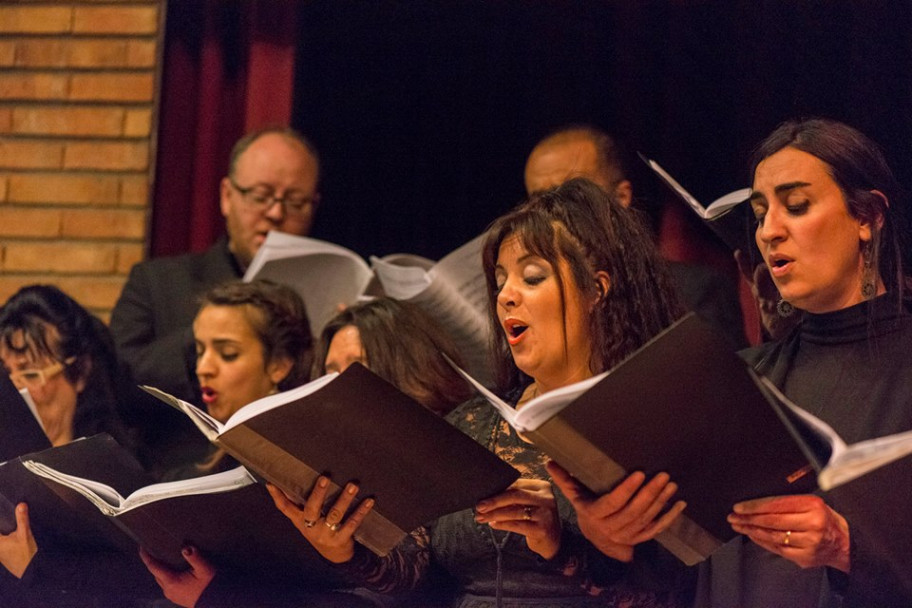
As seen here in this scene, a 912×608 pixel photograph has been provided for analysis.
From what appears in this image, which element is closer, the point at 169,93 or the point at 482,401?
the point at 482,401

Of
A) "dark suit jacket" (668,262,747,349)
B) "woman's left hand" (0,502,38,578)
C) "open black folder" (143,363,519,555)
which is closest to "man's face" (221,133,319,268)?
"dark suit jacket" (668,262,747,349)

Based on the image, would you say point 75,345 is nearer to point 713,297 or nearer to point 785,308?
point 713,297

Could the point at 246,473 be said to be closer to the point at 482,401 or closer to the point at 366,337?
the point at 482,401

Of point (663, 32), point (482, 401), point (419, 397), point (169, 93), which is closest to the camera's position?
point (482, 401)

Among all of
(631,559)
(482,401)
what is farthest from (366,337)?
(631,559)

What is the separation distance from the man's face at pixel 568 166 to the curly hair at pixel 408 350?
0.54 meters

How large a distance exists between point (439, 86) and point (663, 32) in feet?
2.32

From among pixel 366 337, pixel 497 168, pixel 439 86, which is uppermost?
pixel 439 86

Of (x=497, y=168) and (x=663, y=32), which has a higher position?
(x=663, y=32)

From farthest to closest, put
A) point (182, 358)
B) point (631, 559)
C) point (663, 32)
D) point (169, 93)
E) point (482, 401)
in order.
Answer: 1. point (169, 93)
2. point (663, 32)
3. point (182, 358)
4. point (482, 401)
5. point (631, 559)

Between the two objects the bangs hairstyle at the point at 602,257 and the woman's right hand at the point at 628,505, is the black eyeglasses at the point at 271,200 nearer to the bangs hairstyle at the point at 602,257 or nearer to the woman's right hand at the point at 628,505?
the bangs hairstyle at the point at 602,257

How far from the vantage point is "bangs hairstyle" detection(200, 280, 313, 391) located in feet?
9.80

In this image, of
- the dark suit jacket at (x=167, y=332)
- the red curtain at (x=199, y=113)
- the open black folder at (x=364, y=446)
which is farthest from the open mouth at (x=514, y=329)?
the red curtain at (x=199, y=113)

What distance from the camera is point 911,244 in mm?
2041
